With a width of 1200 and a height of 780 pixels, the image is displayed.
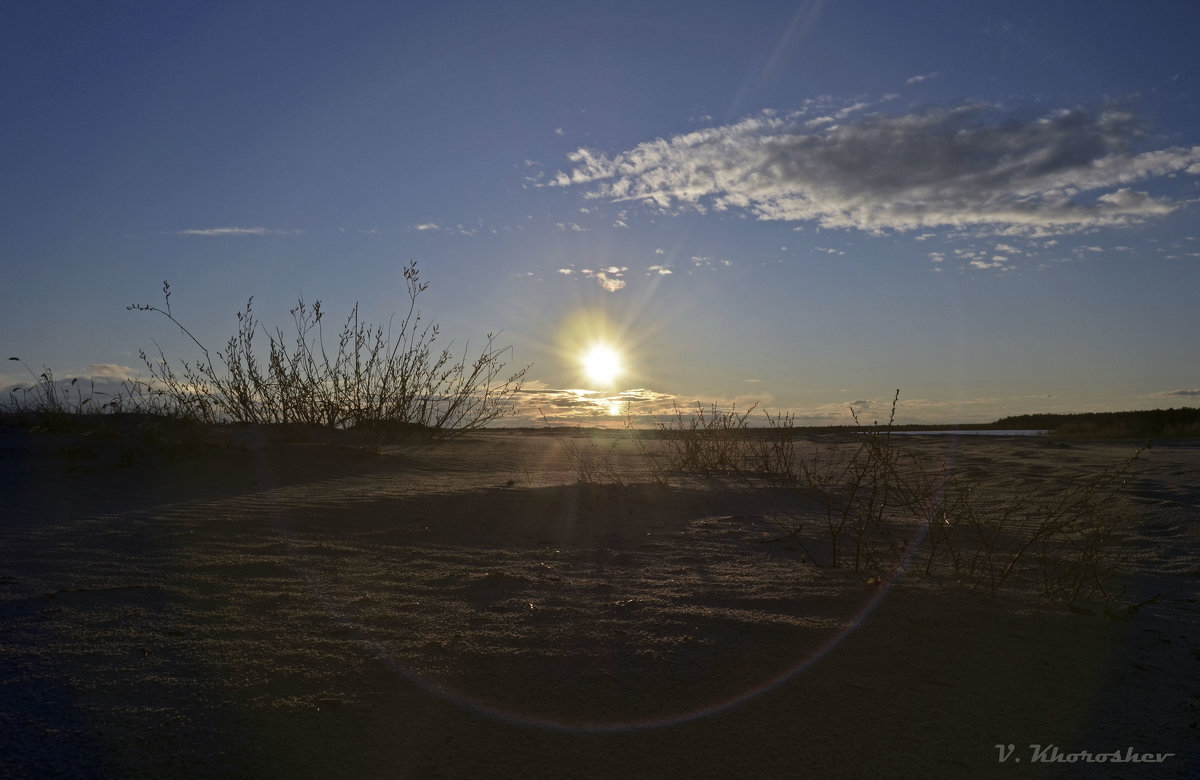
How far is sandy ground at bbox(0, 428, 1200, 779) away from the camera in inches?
66.3

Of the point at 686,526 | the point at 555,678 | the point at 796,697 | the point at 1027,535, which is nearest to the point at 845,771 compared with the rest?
the point at 796,697

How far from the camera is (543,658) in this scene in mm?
2199

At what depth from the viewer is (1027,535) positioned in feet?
15.1

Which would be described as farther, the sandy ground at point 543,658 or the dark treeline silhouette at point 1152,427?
the dark treeline silhouette at point 1152,427

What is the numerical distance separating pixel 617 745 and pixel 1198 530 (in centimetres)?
477

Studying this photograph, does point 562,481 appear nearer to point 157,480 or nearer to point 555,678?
point 157,480

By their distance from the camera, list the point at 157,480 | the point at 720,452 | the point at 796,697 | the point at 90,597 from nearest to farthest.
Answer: the point at 796,697
the point at 90,597
the point at 157,480
the point at 720,452

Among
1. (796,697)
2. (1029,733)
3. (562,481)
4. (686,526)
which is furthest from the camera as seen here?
(562,481)

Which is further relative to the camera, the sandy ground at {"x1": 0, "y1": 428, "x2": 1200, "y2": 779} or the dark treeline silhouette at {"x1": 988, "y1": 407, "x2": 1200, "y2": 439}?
the dark treeline silhouette at {"x1": 988, "y1": 407, "x2": 1200, "y2": 439}

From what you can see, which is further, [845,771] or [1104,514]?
[1104,514]

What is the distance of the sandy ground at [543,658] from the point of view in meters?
1.68

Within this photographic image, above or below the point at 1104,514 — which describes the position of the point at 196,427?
above

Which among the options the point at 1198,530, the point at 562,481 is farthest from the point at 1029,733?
the point at 562,481

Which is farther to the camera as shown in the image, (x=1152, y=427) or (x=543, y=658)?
(x=1152, y=427)
